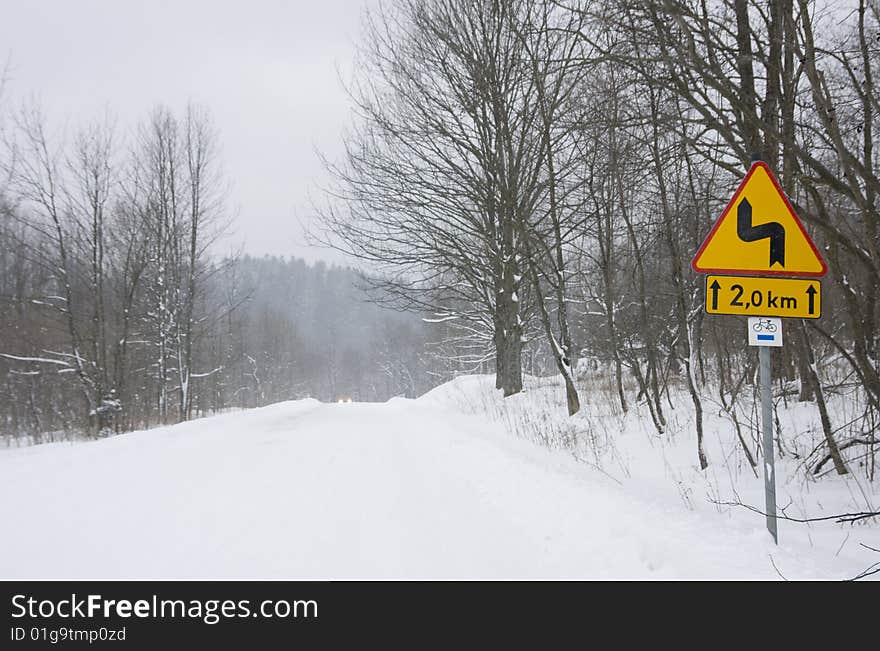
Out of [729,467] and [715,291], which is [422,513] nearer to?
[715,291]

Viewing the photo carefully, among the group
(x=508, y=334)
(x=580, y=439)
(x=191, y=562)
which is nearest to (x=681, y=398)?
(x=580, y=439)

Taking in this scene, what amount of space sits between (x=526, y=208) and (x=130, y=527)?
39.7 ft

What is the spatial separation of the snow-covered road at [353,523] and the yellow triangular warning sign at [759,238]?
75.5 inches

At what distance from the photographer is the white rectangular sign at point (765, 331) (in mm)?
3217

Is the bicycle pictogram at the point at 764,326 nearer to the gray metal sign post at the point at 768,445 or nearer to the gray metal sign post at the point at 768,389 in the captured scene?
the gray metal sign post at the point at 768,389

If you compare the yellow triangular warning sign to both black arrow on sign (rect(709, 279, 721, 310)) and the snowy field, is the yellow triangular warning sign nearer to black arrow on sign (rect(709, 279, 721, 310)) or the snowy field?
black arrow on sign (rect(709, 279, 721, 310))

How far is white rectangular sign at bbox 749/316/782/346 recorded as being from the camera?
3.22 metres

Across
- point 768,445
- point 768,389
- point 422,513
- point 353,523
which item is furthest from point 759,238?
point 353,523

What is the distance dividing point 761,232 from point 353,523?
3.77 metres

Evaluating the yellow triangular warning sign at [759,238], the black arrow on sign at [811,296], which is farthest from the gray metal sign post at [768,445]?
the yellow triangular warning sign at [759,238]

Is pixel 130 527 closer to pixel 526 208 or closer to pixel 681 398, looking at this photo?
pixel 681 398

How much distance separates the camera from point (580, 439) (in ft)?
26.5
